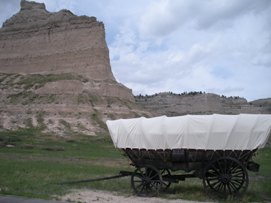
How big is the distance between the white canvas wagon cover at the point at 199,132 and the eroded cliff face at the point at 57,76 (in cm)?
4529

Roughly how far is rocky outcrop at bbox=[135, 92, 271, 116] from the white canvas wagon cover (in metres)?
77.1

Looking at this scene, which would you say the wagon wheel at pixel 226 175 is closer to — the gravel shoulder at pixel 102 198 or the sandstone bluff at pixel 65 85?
the gravel shoulder at pixel 102 198

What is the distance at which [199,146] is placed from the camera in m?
13.7

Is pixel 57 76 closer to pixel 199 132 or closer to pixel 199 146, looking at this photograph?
pixel 199 132

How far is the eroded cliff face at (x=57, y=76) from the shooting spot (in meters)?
67.9

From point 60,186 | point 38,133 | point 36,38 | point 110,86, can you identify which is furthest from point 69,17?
point 60,186

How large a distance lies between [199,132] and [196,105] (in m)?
89.0

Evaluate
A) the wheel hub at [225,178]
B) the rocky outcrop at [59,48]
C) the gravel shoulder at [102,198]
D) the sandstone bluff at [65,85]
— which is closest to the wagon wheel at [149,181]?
the gravel shoulder at [102,198]

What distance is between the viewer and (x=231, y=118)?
13539 millimetres

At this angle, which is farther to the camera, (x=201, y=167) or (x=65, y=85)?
(x=65, y=85)

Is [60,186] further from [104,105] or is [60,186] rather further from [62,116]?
[104,105]

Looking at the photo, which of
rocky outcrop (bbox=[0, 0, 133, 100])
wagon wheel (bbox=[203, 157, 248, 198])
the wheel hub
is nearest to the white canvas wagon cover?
wagon wheel (bbox=[203, 157, 248, 198])

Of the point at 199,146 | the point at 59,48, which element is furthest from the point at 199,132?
the point at 59,48

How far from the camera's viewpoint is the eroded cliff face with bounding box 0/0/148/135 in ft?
223
